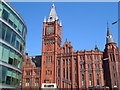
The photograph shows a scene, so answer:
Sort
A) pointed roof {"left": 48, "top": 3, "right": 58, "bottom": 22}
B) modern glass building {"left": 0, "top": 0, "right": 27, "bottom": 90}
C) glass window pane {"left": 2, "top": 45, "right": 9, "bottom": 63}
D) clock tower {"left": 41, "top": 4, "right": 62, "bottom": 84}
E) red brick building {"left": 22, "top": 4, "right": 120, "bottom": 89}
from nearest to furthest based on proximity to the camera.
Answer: modern glass building {"left": 0, "top": 0, "right": 27, "bottom": 90} → glass window pane {"left": 2, "top": 45, "right": 9, "bottom": 63} → red brick building {"left": 22, "top": 4, "right": 120, "bottom": 89} → clock tower {"left": 41, "top": 4, "right": 62, "bottom": 84} → pointed roof {"left": 48, "top": 3, "right": 58, "bottom": 22}

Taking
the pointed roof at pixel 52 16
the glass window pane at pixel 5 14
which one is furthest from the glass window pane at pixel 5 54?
the pointed roof at pixel 52 16

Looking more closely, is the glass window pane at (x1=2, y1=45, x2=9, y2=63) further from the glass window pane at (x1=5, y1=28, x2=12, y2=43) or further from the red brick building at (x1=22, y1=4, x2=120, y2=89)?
the red brick building at (x1=22, y1=4, x2=120, y2=89)

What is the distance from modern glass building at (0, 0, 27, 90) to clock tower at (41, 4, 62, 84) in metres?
41.3

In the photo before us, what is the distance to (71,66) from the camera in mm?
67625

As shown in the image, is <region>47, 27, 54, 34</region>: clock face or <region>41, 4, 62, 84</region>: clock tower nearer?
<region>41, 4, 62, 84</region>: clock tower

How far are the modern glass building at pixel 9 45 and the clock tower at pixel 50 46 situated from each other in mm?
41286

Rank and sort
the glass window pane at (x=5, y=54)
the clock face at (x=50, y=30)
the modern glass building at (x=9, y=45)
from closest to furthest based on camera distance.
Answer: the modern glass building at (x=9, y=45) → the glass window pane at (x=5, y=54) → the clock face at (x=50, y=30)

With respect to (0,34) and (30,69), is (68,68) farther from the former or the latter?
(0,34)

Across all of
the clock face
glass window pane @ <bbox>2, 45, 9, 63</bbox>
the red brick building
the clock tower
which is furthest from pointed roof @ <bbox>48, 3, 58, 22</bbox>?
glass window pane @ <bbox>2, 45, 9, 63</bbox>

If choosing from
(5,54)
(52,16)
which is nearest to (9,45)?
(5,54)

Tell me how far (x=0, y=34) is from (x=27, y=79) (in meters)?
54.3

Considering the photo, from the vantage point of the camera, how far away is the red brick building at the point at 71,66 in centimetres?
6359

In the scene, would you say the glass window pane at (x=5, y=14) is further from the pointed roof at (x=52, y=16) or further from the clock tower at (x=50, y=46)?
the pointed roof at (x=52, y=16)

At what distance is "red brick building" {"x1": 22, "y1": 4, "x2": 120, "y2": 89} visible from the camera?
6359cm
